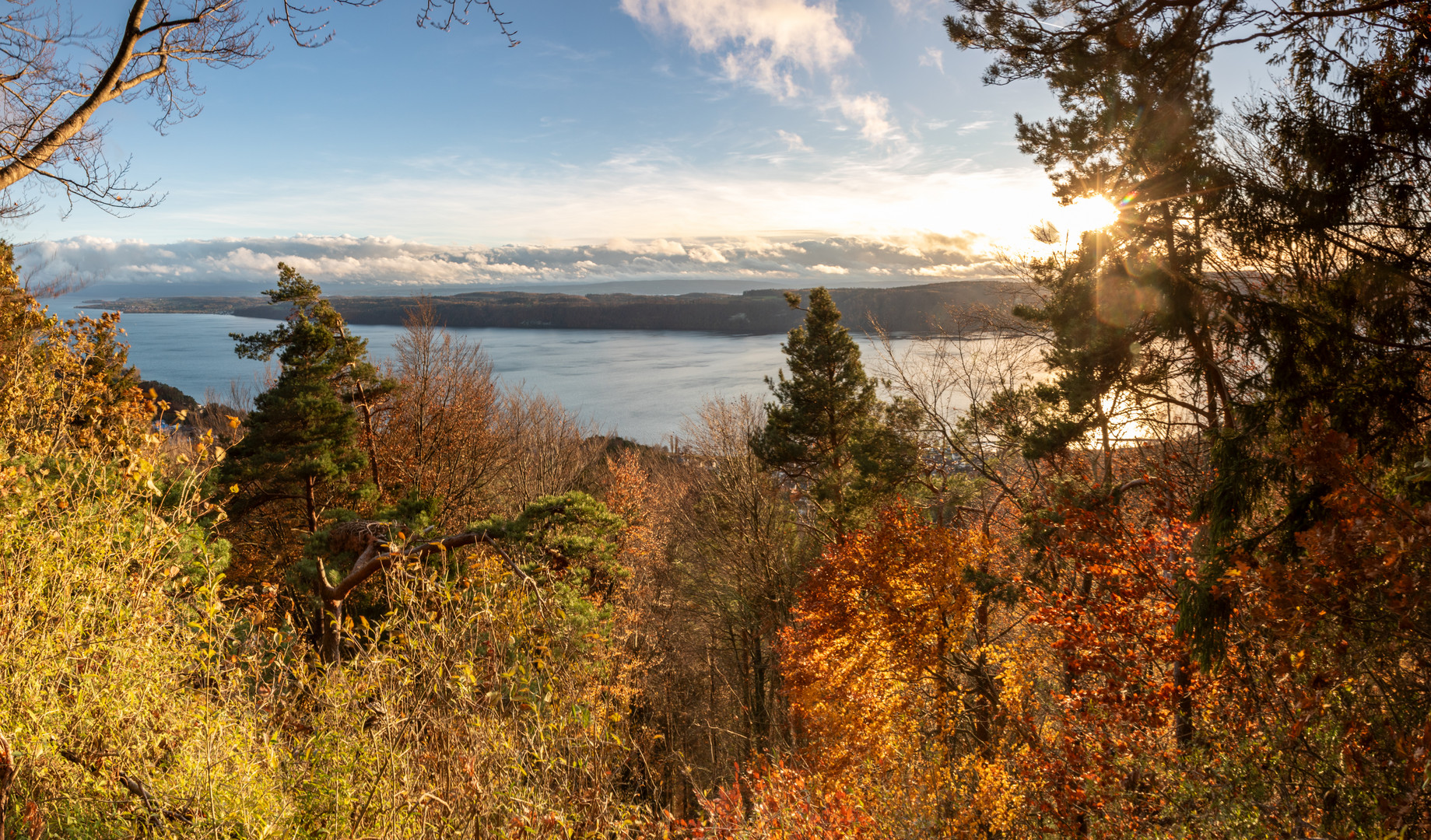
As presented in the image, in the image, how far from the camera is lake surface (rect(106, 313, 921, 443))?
51625 millimetres

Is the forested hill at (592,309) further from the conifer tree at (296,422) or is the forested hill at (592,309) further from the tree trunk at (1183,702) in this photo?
the tree trunk at (1183,702)

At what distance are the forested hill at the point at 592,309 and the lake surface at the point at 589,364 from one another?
2.03 meters

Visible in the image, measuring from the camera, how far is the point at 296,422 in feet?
45.9

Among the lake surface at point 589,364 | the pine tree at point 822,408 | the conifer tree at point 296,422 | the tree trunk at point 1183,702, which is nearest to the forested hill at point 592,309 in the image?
the lake surface at point 589,364

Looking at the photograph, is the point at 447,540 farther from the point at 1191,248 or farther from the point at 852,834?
the point at 1191,248

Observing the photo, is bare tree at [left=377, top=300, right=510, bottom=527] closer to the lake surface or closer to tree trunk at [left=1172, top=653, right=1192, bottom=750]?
tree trunk at [left=1172, top=653, right=1192, bottom=750]

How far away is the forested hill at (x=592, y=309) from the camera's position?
167 feet

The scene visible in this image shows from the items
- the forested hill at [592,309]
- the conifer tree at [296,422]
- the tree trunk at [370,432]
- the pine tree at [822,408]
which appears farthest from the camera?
the forested hill at [592,309]

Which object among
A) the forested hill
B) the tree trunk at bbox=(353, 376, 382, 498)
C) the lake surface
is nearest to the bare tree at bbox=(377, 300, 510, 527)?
the tree trunk at bbox=(353, 376, 382, 498)

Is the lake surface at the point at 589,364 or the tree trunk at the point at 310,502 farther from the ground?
the lake surface at the point at 589,364

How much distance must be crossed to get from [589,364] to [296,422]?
214 ft

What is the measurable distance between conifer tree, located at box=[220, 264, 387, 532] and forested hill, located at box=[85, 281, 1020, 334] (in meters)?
27.9

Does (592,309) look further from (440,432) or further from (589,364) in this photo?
(440,432)

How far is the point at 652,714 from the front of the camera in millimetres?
18156
